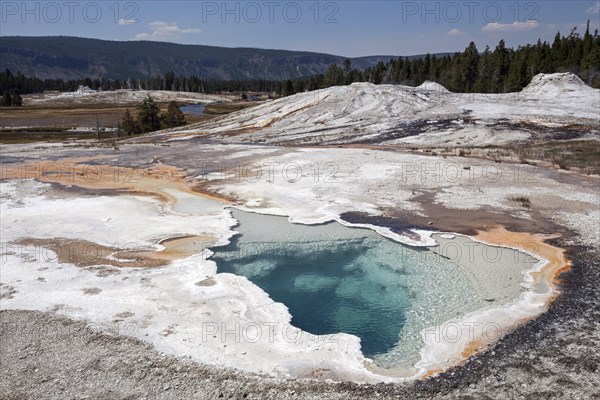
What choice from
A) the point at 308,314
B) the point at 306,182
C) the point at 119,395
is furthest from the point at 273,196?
the point at 119,395

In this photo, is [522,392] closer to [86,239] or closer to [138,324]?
[138,324]

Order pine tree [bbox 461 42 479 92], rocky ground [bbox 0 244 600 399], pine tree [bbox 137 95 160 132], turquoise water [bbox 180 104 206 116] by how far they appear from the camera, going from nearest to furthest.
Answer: rocky ground [bbox 0 244 600 399] < pine tree [bbox 137 95 160 132] < pine tree [bbox 461 42 479 92] < turquoise water [bbox 180 104 206 116]

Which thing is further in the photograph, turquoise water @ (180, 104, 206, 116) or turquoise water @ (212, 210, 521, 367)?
turquoise water @ (180, 104, 206, 116)

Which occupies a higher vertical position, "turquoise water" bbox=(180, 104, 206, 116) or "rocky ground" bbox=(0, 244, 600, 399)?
"turquoise water" bbox=(180, 104, 206, 116)

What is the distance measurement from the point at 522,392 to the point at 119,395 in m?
6.89

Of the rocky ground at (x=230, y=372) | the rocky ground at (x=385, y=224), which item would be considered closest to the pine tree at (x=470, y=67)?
the rocky ground at (x=385, y=224)

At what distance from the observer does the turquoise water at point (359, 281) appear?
10.1m

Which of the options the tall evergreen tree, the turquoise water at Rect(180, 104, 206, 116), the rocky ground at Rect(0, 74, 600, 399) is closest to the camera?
the rocky ground at Rect(0, 74, 600, 399)

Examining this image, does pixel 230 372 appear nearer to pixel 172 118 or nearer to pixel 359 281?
pixel 359 281

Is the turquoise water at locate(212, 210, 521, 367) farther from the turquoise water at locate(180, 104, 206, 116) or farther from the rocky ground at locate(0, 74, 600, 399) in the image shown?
the turquoise water at locate(180, 104, 206, 116)

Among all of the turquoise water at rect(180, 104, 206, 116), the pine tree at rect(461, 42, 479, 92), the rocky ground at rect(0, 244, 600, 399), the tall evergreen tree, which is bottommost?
the rocky ground at rect(0, 244, 600, 399)

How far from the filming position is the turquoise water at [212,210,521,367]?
1006 cm

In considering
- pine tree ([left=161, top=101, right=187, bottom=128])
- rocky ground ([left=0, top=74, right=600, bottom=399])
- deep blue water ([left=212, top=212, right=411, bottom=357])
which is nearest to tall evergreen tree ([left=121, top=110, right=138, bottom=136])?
pine tree ([left=161, top=101, right=187, bottom=128])

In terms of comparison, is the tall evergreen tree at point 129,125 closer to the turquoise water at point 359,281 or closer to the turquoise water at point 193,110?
the turquoise water at point 193,110
